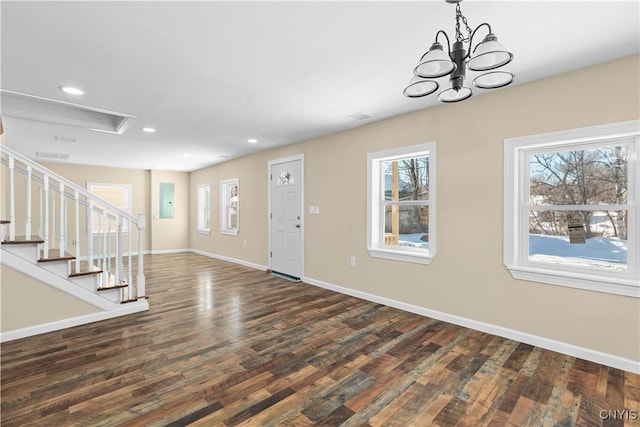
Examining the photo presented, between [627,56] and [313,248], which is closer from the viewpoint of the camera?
[627,56]

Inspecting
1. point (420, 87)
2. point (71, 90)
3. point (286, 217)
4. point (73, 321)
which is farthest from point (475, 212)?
point (73, 321)

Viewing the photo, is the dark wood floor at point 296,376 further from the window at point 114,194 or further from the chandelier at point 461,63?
the window at point 114,194

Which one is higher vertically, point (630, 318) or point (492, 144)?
point (492, 144)

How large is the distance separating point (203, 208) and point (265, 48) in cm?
676

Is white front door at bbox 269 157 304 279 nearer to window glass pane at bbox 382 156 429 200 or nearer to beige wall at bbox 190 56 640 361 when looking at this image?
beige wall at bbox 190 56 640 361

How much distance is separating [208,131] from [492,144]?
3.72 m

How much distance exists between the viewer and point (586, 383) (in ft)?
6.88

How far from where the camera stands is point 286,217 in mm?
5359

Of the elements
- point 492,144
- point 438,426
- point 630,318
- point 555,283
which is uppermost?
point 492,144

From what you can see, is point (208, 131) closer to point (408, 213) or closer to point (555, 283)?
point (408, 213)

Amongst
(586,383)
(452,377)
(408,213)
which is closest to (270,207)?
(408,213)

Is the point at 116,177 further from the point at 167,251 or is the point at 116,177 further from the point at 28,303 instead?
the point at 28,303

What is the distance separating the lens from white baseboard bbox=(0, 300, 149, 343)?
110 inches

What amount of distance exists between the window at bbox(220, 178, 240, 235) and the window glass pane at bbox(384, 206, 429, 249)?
4138 mm
